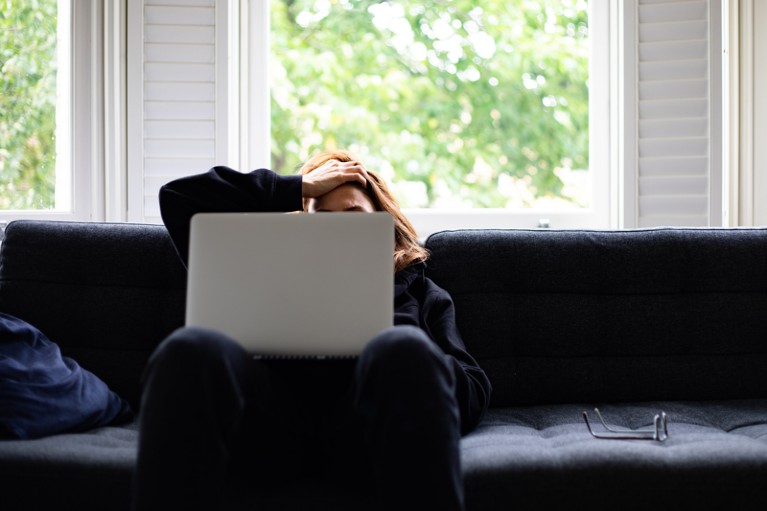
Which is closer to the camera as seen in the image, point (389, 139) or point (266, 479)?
point (266, 479)

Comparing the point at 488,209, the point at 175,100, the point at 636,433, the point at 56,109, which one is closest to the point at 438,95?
the point at 488,209

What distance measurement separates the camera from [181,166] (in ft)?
8.38

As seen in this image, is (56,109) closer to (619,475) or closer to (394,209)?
(394,209)

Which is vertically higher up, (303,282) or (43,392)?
(303,282)

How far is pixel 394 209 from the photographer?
1972 millimetres

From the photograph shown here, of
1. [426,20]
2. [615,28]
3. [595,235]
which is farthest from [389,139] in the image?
[595,235]

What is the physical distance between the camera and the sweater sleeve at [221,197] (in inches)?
71.1

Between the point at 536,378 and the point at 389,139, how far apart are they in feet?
9.42

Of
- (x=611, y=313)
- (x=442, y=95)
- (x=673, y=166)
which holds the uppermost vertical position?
(x=442, y=95)

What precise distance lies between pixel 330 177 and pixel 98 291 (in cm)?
65

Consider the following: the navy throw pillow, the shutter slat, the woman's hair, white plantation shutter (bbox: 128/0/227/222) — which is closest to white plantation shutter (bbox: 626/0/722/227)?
the shutter slat

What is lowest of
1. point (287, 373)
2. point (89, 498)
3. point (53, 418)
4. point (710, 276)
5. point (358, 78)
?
point (89, 498)

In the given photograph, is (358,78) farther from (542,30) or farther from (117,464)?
(117,464)

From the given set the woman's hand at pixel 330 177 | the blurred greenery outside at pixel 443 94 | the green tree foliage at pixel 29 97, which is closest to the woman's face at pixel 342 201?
the woman's hand at pixel 330 177
